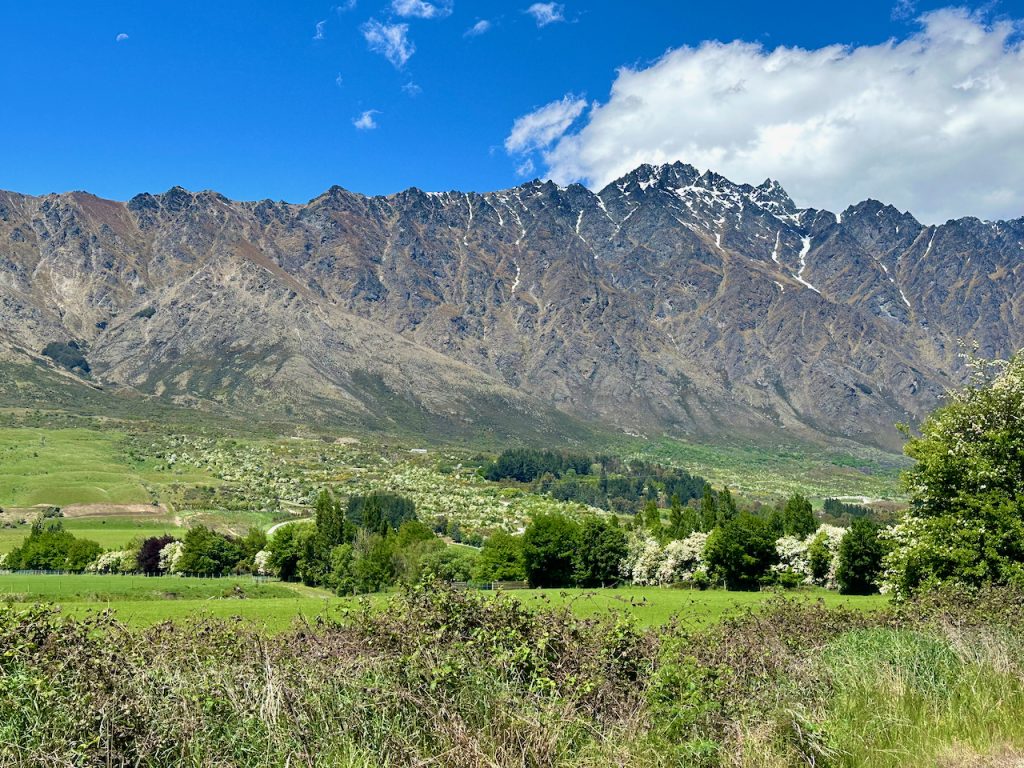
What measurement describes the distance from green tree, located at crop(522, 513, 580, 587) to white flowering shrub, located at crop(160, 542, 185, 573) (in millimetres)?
55874

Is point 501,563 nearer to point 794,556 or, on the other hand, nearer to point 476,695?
point 794,556

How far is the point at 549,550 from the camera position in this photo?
274 feet

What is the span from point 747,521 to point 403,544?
44133 millimetres

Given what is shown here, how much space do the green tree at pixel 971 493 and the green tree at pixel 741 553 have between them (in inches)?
2097

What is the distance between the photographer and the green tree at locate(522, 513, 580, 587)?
83438mm

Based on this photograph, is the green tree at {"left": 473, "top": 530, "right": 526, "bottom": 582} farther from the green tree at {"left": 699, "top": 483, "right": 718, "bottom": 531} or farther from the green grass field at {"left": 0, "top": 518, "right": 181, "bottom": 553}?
the green grass field at {"left": 0, "top": 518, "right": 181, "bottom": 553}

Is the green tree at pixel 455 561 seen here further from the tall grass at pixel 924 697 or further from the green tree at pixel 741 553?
the tall grass at pixel 924 697

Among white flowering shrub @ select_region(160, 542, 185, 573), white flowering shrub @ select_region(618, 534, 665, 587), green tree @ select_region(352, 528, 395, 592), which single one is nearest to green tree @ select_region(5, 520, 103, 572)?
white flowering shrub @ select_region(160, 542, 185, 573)

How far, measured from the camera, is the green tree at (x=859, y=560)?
224 ft

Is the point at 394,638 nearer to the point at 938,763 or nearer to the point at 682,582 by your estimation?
the point at 938,763

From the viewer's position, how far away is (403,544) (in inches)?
3583

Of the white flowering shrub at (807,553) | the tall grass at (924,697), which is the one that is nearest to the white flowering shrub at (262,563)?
the white flowering shrub at (807,553)

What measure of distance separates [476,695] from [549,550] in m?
77.0

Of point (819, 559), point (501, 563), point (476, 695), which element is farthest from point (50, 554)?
point (476, 695)
